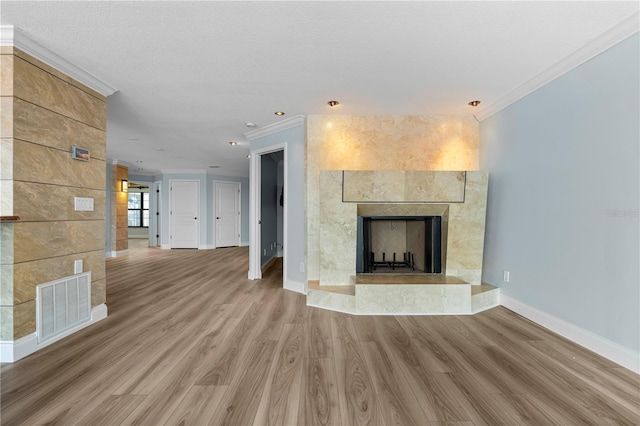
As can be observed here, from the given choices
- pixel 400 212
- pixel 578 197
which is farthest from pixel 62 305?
pixel 578 197

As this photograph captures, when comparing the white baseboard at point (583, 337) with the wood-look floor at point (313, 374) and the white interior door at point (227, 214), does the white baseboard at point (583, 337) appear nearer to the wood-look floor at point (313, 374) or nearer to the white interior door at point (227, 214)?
the wood-look floor at point (313, 374)

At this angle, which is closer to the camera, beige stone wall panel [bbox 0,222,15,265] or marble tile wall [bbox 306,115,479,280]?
beige stone wall panel [bbox 0,222,15,265]

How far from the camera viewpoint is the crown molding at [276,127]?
393cm

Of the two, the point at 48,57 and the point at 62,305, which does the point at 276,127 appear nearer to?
the point at 48,57

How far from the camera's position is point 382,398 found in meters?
1.70

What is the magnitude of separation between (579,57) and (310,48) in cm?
222

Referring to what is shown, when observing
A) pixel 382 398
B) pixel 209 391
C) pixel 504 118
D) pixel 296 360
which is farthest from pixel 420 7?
pixel 209 391

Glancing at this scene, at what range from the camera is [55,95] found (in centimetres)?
244

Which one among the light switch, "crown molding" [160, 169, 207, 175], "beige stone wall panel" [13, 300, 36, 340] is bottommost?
"beige stone wall panel" [13, 300, 36, 340]

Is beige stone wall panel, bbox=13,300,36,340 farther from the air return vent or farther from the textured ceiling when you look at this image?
the textured ceiling

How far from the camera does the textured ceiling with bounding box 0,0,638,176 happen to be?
1835 millimetres

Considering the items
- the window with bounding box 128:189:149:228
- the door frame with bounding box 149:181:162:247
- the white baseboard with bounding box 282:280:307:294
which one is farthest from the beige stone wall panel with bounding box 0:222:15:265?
the window with bounding box 128:189:149:228

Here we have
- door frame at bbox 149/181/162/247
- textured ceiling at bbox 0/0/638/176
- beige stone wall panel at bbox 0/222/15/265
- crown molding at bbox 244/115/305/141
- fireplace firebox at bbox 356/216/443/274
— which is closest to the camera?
textured ceiling at bbox 0/0/638/176

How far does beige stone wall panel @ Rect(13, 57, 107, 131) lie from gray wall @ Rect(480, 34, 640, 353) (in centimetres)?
444
